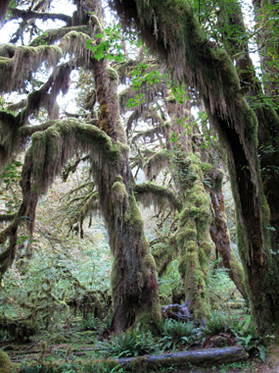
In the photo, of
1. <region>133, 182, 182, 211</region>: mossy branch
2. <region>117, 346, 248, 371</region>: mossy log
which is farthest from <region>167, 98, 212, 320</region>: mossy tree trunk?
<region>117, 346, 248, 371</region>: mossy log

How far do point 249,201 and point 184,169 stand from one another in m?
4.45

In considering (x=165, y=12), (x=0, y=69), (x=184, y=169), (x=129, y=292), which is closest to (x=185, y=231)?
(x=184, y=169)

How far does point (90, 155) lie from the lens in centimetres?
764

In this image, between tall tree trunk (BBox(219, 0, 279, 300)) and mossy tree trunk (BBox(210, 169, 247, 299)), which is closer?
tall tree trunk (BBox(219, 0, 279, 300))

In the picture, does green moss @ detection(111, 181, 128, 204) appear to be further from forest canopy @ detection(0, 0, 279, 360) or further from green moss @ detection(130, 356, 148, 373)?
green moss @ detection(130, 356, 148, 373)

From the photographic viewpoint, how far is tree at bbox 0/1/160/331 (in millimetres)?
6387

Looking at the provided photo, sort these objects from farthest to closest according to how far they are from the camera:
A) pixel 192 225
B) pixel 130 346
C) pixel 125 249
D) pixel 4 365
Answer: pixel 192 225 → pixel 125 249 → pixel 130 346 → pixel 4 365

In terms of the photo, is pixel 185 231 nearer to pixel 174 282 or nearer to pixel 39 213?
pixel 174 282

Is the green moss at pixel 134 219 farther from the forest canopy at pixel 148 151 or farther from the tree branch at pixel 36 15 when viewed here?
the tree branch at pixel 36 15

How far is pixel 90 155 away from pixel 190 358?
5.23 m

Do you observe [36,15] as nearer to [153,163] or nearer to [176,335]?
[153,163]

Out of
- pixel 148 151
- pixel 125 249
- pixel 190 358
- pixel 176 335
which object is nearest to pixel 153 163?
pixel 148 151

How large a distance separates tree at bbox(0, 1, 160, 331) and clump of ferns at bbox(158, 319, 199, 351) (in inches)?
15.1

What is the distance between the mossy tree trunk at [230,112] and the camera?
404cm
